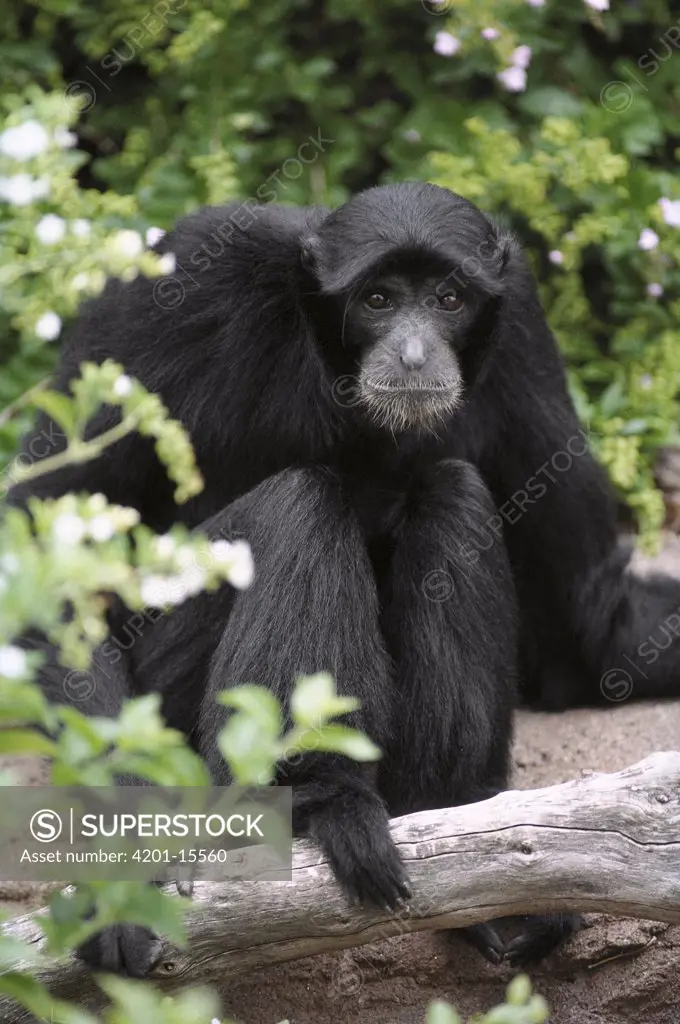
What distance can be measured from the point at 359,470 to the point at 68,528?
3497mm

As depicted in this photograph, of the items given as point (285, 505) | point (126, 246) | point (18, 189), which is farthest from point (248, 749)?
point (285, 505)

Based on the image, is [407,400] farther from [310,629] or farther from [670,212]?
[670,212]

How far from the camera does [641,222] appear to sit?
8.26 meters

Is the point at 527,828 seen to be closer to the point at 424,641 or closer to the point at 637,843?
the point at 637,843

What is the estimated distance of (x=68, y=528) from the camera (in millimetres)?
2410

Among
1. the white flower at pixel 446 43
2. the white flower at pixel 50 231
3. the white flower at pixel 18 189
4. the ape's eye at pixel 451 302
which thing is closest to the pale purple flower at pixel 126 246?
the white flower at pixel 18 189

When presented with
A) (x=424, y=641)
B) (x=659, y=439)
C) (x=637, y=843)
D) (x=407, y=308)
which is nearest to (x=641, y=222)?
(x=659, y=439)

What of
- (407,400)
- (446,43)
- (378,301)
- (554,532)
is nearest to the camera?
(407,400)

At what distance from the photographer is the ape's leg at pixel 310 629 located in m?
4.84

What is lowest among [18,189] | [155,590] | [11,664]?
[155,590]

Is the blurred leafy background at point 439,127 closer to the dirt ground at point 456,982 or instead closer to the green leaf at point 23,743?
the dirt ground at point 456,982

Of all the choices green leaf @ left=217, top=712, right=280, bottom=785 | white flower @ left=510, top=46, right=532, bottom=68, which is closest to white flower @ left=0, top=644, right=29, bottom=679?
green leaf @ left=217, top=712, right=280, bottom=785

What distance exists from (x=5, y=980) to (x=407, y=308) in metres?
3.48

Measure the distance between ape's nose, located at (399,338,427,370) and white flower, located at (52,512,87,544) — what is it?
3075mm
